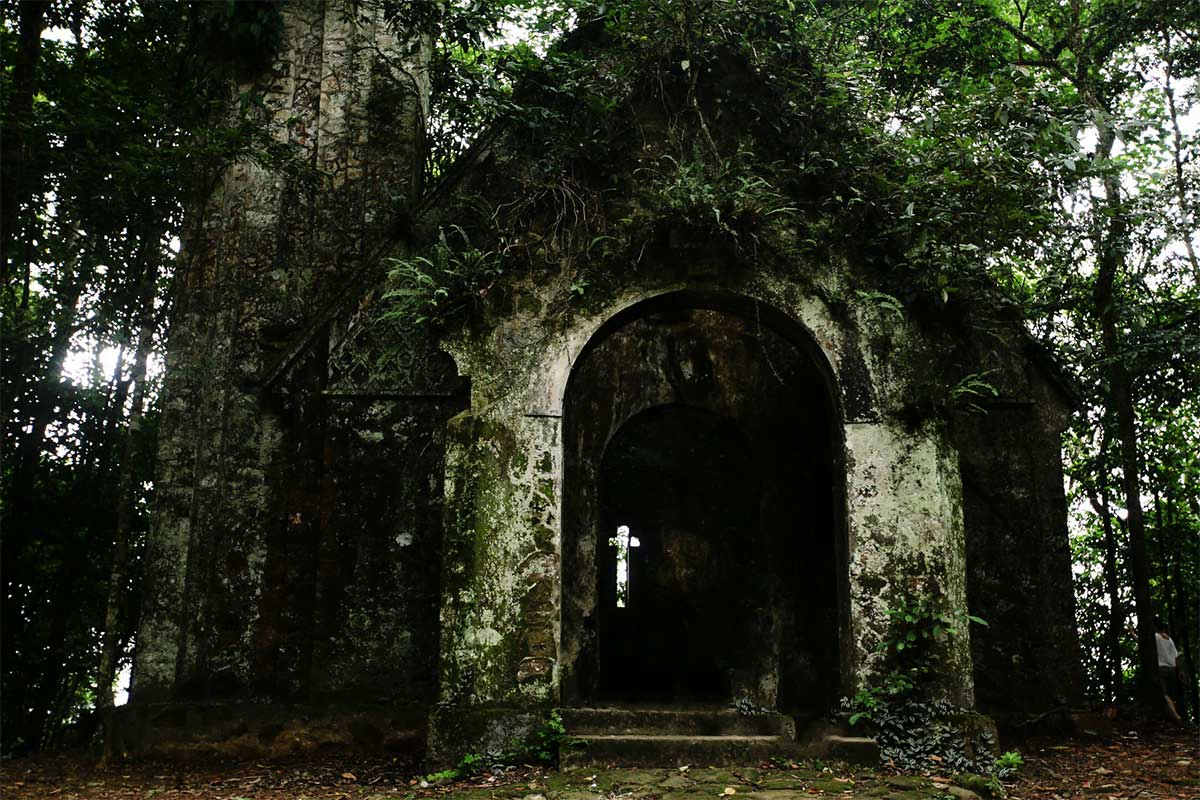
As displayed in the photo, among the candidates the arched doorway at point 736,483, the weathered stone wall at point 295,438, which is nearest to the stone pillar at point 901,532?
the arched doorway at point 736,483

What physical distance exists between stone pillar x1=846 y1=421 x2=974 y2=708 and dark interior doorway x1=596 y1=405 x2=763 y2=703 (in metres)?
3.33

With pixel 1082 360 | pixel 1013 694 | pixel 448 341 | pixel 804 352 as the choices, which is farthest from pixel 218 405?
pixel 1082 360

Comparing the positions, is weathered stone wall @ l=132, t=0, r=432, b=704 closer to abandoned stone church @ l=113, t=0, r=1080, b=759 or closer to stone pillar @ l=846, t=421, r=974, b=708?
abandoned stone church @ l=113, t=0, r=1080, b=759

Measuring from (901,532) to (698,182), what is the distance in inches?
116

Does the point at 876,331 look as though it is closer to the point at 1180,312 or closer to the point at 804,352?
the point at 804,352

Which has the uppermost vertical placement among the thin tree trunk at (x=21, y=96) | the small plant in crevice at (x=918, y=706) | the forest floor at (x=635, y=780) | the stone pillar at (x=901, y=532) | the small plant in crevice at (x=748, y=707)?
the thin tree trunk at (x=21, y=96)

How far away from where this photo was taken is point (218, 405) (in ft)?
29.8

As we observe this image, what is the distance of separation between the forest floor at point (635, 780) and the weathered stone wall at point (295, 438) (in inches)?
31.1

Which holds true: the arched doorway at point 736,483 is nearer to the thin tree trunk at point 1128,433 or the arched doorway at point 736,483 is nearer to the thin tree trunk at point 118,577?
the thin tree trunk at point 1128,433

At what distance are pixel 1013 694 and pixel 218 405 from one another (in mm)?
7762

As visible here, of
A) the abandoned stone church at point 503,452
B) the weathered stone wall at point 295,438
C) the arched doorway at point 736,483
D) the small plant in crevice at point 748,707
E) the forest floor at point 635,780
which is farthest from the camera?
the arched doorway at point 736,483

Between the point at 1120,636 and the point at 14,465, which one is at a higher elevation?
the point at 14,465

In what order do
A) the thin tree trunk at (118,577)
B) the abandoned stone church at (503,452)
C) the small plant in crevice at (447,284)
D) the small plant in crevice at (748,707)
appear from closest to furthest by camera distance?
the abandoned stone church at (503,452) < the small plant in crevice at (447,284) < the small plant in crevice at (748,707) < the thin tree trunk at (118,577)

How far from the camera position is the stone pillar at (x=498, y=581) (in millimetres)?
6176
